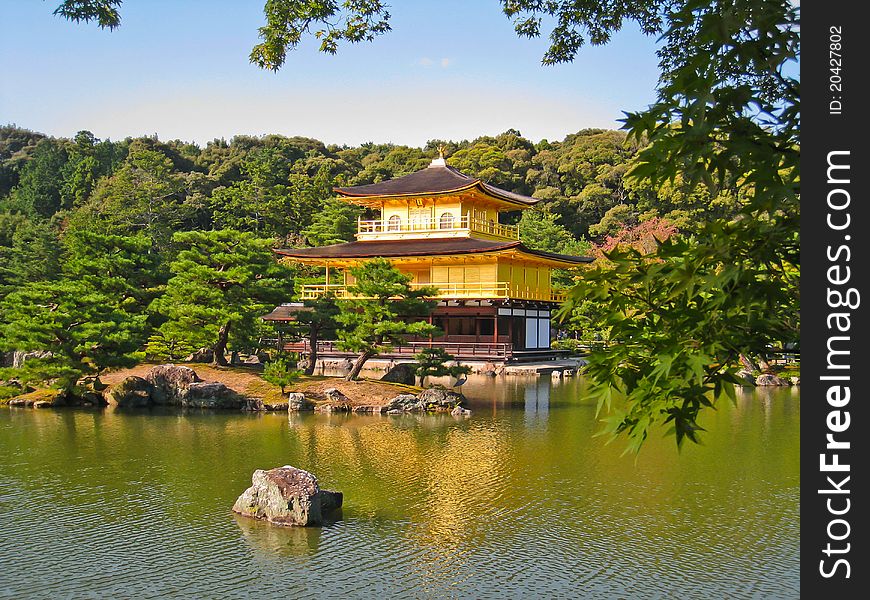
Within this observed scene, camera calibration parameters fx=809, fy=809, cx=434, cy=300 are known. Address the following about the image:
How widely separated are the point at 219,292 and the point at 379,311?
147 inches

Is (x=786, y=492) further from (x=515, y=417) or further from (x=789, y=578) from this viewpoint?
(x=515, y=417)

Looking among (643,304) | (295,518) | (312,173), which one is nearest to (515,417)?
(295,518)

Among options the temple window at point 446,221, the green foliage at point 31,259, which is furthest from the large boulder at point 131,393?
the temple window at point 446,221

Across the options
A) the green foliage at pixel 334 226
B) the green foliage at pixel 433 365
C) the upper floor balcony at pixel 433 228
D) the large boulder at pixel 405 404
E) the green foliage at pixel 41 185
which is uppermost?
the green foliage at pixel 41 185

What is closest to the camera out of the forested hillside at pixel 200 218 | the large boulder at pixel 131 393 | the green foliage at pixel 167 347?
the large boulder at pixel 131 393

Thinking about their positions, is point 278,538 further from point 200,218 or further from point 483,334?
point 200,218

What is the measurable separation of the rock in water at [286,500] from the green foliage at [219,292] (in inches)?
401

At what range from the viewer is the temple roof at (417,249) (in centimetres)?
2667

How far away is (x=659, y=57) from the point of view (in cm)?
564

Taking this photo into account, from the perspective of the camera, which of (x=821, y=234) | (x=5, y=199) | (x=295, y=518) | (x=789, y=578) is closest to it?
(x=821, y=234)

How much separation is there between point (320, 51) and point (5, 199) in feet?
172

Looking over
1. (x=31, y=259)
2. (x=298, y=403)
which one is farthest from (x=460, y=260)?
(x=31, y=259)

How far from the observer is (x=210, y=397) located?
16.0 meters

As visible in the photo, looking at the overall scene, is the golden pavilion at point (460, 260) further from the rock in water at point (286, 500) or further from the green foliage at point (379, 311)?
the rock in water at point (286, 500)
